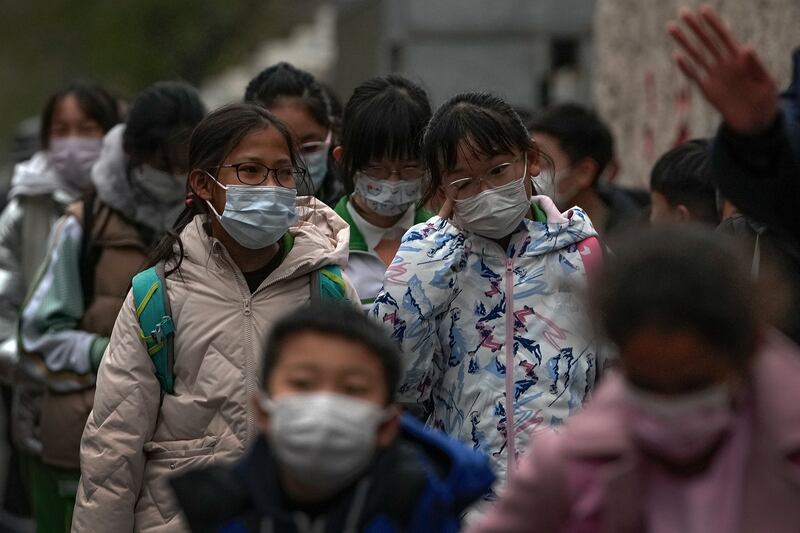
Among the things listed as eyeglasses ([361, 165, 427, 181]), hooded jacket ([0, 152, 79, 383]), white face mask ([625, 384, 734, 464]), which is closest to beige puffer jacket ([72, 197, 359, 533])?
eyeglasses ([361, 165, 427, 181])

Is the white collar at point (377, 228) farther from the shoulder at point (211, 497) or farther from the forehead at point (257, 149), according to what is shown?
the shoulder at point (211, 497)

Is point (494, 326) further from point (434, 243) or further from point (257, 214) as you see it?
point (257, 214)

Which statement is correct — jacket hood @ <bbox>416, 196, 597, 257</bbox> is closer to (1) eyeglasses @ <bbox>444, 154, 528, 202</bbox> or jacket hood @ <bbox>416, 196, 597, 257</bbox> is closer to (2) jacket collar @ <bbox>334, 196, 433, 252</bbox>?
(1) eyeglasses @ <bbox>444, 154, 528, 202</bbox>

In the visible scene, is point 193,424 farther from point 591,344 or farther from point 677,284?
point 677,284

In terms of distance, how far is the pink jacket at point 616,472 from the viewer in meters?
2.71

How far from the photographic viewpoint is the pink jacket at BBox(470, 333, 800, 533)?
2705 mm

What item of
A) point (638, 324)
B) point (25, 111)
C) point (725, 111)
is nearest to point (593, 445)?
point (638, 324)

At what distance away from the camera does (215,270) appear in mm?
4617

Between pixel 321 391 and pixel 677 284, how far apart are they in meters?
0.70

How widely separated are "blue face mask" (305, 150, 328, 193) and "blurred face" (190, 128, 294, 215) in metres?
1.11

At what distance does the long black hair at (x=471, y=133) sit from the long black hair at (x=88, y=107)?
9.28ft

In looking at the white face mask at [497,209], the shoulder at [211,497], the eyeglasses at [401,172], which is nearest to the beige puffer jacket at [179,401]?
the white face mask at [497,209]

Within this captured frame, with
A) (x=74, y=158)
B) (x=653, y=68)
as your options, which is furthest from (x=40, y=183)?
(x=653, y=68)

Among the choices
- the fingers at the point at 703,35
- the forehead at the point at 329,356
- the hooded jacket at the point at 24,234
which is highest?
the fingers at the point at 703,35
